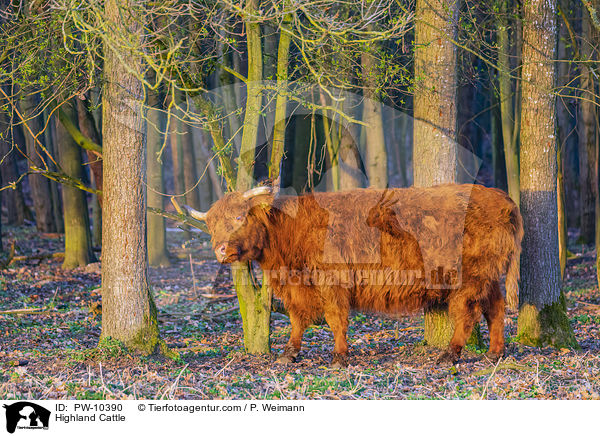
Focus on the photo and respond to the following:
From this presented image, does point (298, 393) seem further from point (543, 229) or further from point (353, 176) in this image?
point (353, 176)

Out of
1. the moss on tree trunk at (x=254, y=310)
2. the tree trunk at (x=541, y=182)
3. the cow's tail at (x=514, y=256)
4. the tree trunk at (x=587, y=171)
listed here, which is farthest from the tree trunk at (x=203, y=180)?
the cow's tail at (x=514, y=256)

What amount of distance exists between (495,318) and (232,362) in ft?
11.0

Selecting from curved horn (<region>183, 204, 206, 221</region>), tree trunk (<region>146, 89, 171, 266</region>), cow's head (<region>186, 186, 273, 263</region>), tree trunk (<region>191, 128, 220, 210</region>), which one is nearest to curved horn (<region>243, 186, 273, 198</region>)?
cow's head (<region>186, 186, 273, 263</region>)

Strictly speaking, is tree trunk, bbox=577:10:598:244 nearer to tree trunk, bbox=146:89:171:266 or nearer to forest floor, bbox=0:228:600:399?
forest floor, bbox=0:228:600:399

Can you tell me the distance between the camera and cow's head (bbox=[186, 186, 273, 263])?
26.2ft

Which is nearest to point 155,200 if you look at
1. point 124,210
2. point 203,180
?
point 203,180

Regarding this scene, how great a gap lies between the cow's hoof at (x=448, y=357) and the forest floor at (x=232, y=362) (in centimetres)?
11

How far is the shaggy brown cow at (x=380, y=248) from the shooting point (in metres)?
7.93

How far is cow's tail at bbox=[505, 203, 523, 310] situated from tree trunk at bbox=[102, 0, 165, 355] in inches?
174

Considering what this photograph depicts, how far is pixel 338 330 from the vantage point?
8.06m

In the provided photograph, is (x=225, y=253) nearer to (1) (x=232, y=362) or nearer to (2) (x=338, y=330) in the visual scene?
(1) (x=232, y=362)

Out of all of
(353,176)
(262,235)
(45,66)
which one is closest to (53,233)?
(353,176)

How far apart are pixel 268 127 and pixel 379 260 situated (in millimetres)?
3160

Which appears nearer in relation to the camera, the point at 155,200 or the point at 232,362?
the point at 232,362
